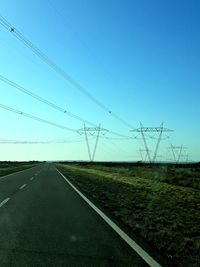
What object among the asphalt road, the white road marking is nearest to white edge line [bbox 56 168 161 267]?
the asphalt road

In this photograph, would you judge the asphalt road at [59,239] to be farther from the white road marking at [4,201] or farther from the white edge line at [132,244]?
the white road marking at [4,201]

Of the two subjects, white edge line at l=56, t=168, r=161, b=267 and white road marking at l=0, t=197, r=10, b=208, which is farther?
white road marking at l=0, t=197, r=10, b=208

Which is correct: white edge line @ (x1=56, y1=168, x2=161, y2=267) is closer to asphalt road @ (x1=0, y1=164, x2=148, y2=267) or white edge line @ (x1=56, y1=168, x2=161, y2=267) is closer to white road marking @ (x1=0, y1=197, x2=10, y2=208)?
asphalt road @ (x1=0, y1=164, x2=148, y2=267)

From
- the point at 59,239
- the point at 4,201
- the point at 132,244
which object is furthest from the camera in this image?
the point at 4,201

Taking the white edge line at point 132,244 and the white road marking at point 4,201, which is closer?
the white edge line at point 132,244

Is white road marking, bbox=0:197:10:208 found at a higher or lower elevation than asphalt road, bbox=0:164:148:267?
higher

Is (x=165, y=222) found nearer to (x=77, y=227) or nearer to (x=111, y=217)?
(x=111, y=217)

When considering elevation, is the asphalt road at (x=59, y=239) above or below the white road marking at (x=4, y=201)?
below

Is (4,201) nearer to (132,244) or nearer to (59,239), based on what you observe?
(59,239)

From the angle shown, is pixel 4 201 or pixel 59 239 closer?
pixel 59 239

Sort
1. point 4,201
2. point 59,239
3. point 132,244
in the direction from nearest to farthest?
point 132,244 → point 59,239 → point 4,201

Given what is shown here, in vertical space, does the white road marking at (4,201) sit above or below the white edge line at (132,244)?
above

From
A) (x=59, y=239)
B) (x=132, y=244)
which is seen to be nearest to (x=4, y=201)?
(x=59, y=239)

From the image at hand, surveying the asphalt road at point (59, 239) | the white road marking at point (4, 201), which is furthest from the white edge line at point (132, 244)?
the white road marking at point (4, 201)
